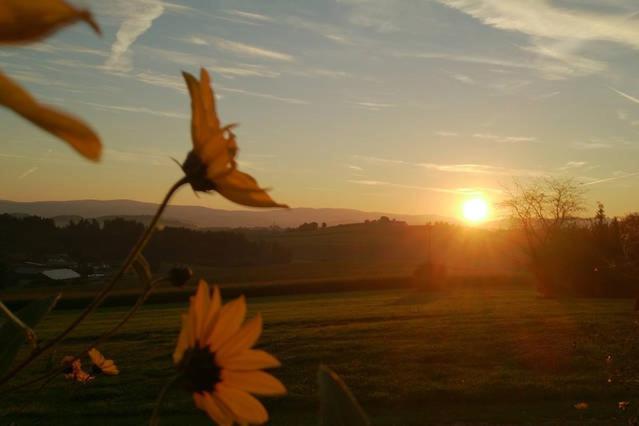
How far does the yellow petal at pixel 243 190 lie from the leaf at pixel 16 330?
11cm

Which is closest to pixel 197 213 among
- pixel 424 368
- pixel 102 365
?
pixel 424 368

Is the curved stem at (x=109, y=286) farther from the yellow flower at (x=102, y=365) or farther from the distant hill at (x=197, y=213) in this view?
the distant hill at (x=197, y=213)

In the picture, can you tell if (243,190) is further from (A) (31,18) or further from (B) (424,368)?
(B) (424,368)

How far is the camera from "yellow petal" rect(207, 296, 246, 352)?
315 mm

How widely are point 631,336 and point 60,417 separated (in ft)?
36.4

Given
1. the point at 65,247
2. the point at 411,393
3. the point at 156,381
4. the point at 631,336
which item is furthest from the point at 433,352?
the point at 65,247

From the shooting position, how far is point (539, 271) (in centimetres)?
2791

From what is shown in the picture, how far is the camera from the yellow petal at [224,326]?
1.03ft

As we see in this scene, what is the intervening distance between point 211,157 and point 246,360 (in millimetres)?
99

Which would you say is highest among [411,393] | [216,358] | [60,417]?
[216,358]

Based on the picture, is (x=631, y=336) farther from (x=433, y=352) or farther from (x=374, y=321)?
(x=374, y=321)

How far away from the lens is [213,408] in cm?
30

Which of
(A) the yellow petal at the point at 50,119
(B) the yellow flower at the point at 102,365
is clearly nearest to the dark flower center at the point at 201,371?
(A) the yellow petal at the point at 50,119

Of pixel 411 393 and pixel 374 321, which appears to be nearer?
pixel 411 393
